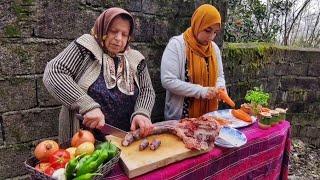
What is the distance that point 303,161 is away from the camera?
5148mm

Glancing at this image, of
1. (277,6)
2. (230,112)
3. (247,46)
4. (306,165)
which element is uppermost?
(277,6)

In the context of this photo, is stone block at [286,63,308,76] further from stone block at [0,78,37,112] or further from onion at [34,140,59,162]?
onion at [34,140,59,162]

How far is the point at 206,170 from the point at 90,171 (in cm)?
96

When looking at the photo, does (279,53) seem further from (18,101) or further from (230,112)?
(18,101)

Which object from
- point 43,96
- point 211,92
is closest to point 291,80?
point 211,92

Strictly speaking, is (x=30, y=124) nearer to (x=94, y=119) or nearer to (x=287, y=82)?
(x=94, y=119)

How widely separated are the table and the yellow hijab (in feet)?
1.67

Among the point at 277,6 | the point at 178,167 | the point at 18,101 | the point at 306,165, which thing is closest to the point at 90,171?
the point at 178,167

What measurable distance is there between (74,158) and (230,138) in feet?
4.22

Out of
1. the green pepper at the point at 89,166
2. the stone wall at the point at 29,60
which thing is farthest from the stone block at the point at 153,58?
the green pepper at the point at 89,166

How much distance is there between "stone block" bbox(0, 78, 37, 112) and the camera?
259 centimetres

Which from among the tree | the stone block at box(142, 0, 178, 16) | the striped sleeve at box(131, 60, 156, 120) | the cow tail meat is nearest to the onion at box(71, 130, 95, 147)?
the cow tail meat

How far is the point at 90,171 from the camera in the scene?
162 centimetres

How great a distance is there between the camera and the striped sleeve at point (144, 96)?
238 centimetres
